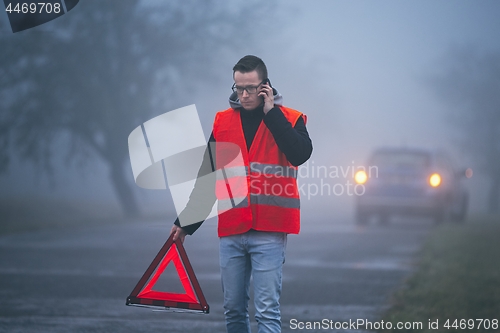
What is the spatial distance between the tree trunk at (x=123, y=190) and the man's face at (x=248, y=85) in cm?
A: 866

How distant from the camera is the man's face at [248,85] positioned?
372 centimetres

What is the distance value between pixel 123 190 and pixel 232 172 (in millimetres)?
A: 8799

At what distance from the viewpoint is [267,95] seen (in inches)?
148

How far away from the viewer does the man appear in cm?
368

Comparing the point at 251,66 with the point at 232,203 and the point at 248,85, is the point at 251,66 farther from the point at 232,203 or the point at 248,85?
the point at 232,203

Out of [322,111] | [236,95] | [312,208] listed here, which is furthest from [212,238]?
[236,95]

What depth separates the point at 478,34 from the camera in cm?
1116

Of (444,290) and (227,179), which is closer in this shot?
(227,179)

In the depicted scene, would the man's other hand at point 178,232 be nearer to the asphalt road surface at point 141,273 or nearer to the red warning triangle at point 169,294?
the red warning triangle at point 169,294

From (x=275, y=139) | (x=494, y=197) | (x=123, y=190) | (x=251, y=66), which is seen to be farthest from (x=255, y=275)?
(x=494, y=197)

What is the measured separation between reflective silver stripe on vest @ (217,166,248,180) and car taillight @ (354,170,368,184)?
8.15m

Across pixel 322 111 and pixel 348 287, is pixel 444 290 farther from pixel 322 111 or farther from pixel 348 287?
pixel 322 111

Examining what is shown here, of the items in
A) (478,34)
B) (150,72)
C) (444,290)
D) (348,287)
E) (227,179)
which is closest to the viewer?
(227,179)

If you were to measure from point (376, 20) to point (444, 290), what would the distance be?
482 cm
